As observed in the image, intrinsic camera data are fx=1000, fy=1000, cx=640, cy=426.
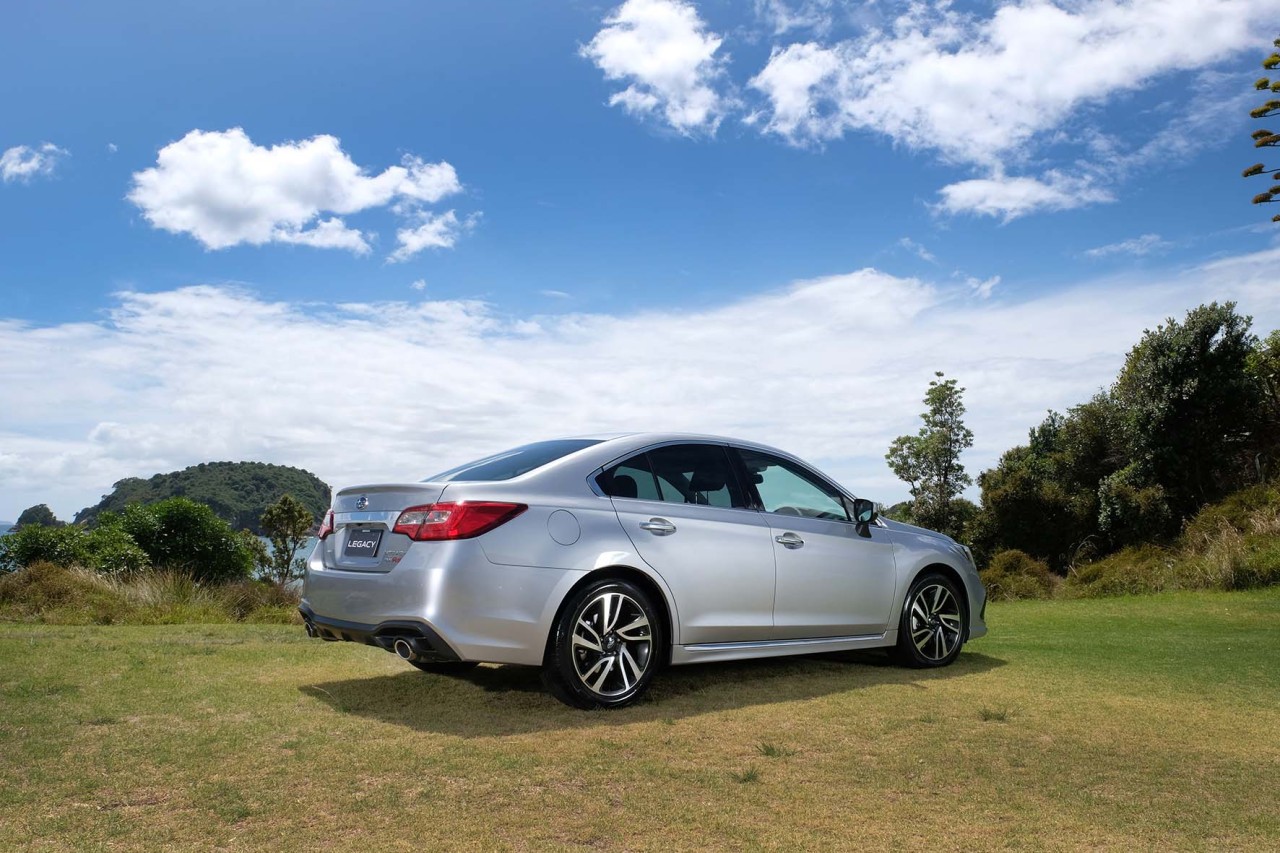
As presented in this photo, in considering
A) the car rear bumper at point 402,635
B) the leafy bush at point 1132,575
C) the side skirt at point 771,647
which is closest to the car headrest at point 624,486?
the side skirt at point 771,647

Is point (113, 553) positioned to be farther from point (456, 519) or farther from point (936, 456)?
point (936, 456)

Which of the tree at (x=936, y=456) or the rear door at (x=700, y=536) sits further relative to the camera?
the tree at (x=936, y=456)

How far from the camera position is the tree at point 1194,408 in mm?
25938

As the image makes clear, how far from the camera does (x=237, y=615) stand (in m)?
12.9

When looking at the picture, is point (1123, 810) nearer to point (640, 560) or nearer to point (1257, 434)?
point (640, 560)

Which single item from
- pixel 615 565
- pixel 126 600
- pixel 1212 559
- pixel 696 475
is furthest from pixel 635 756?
pixel 1212 559

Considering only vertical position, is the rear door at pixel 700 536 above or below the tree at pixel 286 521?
below

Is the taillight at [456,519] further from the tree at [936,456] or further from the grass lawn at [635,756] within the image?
the tree at [936,456]

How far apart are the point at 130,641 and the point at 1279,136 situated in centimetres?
1610

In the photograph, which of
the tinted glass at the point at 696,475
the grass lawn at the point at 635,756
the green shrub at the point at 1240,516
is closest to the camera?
the grass lawn at the point at 635,756

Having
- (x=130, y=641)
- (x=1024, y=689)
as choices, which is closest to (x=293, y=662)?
(x=130, y=641)

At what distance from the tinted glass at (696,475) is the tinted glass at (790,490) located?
0.70 feet

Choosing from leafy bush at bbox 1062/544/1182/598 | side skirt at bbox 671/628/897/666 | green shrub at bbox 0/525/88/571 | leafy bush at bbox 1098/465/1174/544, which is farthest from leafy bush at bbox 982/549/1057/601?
green shrub at bbox 0/525/88/571

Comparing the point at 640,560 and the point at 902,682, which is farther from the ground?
the point at 640,560
